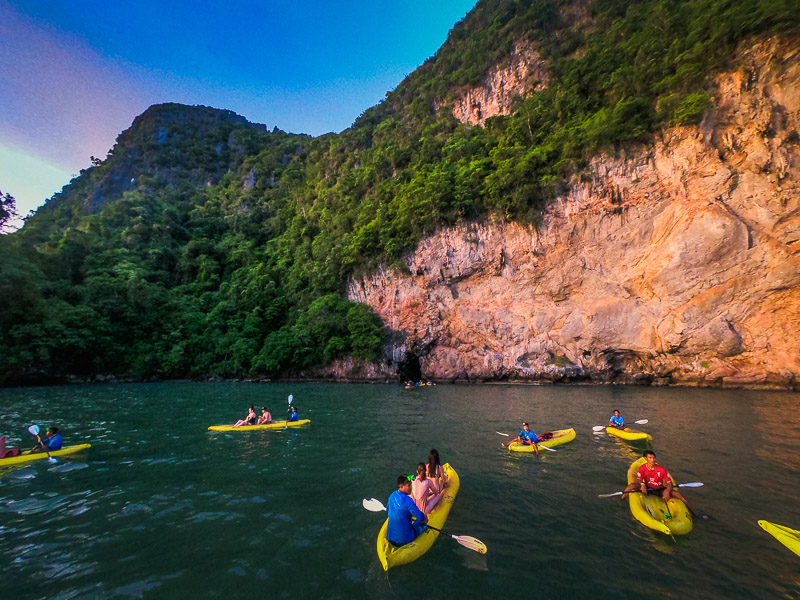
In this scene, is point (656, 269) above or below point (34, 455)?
above

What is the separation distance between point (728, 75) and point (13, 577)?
113 ft

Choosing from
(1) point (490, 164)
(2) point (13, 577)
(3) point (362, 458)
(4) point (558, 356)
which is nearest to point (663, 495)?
(3) point (362, 458)

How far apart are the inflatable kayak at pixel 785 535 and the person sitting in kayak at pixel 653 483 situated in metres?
1.13

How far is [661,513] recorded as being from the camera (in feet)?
19.1

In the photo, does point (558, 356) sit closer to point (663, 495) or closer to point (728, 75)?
point (728, 75)

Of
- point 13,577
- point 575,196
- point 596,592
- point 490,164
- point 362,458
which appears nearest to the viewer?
point 596,592

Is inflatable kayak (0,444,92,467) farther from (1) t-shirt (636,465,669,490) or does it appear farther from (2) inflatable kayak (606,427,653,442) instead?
(2) inflatable kayak (606,427,653,442)

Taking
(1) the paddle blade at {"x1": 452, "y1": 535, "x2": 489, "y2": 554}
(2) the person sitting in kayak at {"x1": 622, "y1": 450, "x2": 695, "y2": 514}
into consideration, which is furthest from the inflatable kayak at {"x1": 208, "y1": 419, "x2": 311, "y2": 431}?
(2) the person sitting in kayak at {"x1": 622, "y1": 450, "x2": 695, "y2": 514}

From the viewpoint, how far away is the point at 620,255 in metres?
25.4

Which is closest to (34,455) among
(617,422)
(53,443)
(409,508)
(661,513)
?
(53,443)

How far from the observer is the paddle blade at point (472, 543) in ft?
16.3

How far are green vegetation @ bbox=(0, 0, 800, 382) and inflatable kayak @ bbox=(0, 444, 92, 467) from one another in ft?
52.0

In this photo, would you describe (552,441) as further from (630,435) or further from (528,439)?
(630,435)

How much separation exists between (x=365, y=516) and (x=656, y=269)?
83.9 feet
